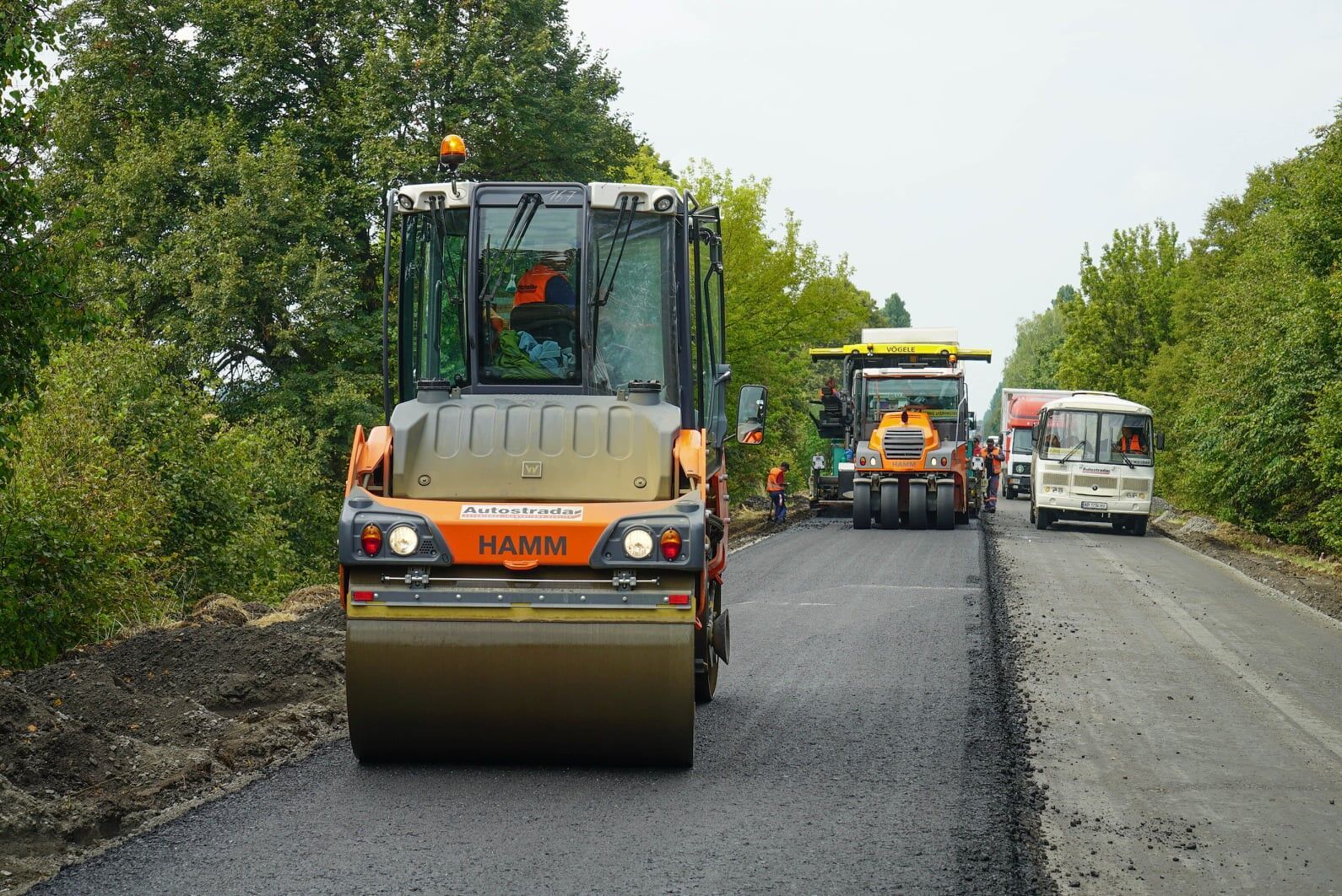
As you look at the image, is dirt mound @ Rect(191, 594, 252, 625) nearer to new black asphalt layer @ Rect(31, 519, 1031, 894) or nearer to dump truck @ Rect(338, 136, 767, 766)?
new black asphalt layer @ Rect(31, 519, 1031, 894)

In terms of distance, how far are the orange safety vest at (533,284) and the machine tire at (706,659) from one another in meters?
2.04

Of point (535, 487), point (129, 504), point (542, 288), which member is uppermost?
point (542, 288)

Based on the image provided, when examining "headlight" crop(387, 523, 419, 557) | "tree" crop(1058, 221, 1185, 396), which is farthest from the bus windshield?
"tree" crop(1058, 221, 1185, 396)

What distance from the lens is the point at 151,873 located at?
17.9 feet

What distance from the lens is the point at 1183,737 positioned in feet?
28.8

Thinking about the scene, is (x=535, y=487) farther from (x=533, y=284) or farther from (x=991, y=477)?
(x=991, y=477)

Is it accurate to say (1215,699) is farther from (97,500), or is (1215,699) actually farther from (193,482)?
(193,482)

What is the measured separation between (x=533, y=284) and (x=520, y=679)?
232cm

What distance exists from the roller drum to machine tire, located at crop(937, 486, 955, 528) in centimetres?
2220

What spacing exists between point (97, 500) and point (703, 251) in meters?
8.77

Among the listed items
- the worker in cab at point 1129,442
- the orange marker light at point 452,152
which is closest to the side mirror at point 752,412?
the orange marker light at point 452,152

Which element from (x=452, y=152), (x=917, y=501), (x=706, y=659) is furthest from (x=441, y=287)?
(x=917, y=501)

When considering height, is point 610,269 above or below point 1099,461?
above

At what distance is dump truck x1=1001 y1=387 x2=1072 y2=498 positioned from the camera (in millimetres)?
49781
